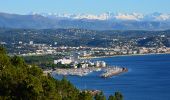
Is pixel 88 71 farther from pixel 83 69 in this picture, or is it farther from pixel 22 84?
pixel 22 84

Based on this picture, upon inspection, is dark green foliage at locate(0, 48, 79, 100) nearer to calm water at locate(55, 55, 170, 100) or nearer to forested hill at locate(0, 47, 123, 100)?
forested hill at locate(0, 47, 123, 100)

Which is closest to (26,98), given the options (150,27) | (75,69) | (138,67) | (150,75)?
(150,75)

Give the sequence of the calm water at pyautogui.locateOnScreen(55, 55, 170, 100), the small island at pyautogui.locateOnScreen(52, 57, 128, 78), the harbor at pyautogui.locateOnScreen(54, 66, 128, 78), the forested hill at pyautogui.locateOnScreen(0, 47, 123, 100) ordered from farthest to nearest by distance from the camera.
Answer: the small island at pyautogui.locateOnScreen(52, 57, 128, 78)
the harbor at pyautogui.locateOnScreen(54, 66, 128, 78)
the calm water at pyautogui.locateOnScreen(55, 55, 170, 100)
the forested hill at pyautogui.locateOnScreen(0, 47, 123, 100)

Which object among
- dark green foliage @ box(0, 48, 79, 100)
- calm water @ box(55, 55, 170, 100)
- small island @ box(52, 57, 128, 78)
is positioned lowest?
small island @ box(52, 57, 128, 78)

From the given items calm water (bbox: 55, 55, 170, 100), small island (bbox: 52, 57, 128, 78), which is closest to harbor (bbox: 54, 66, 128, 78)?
small island (bbox: 52, 57, 128, 78)

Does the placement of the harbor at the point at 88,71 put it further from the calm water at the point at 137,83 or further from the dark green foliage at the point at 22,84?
the dark green foliage at the point at 22,84

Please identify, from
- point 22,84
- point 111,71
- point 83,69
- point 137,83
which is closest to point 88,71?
point 83,69

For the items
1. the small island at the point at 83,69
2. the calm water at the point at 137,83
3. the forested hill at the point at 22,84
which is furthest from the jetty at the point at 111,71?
the forested hill at the point at 22,84

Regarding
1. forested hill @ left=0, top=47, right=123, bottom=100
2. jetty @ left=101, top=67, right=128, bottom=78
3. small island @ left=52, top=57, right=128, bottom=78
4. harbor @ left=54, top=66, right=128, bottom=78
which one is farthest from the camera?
small island @ left=52, top=57, right=128, bottom=78

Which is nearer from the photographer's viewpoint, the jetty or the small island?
the jetty

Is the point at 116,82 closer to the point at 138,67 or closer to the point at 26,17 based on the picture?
the point at 138,67

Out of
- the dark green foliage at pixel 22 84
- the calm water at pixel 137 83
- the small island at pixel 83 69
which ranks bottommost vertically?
the small island at pixel 83 69
